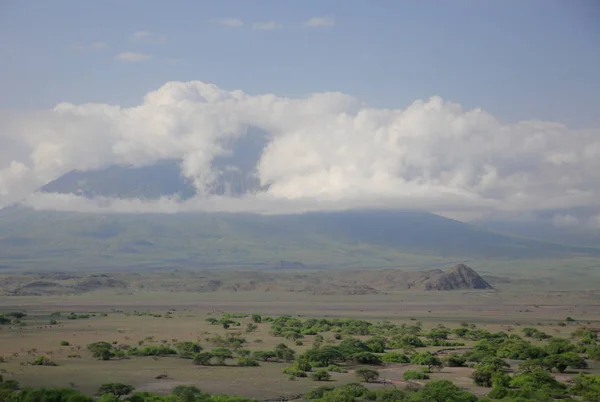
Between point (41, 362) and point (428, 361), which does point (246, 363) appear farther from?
point (41, 362)

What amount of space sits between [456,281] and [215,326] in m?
85.8

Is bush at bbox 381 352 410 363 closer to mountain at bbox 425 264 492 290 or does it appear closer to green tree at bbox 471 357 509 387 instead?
green tree at bbox 471 357 509 387

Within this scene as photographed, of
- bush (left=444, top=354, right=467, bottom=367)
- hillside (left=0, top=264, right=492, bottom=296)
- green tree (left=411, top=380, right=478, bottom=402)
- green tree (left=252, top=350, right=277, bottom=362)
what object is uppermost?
hillside (left=0, top=264, right=492, bottom=296)

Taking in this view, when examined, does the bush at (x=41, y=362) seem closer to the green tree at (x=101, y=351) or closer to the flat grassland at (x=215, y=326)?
the flat grassland at (x=215, y=326)

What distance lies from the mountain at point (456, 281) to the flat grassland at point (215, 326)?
6.67 meters

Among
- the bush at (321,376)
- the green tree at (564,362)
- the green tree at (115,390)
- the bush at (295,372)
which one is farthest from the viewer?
the green tree at (564,362)

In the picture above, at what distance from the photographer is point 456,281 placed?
153250mm

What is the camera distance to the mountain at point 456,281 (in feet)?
499

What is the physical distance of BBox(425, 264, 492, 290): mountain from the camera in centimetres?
15212

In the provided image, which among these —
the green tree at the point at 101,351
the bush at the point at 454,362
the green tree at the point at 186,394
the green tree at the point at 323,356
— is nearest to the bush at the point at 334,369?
the green tree at the point at 323,356

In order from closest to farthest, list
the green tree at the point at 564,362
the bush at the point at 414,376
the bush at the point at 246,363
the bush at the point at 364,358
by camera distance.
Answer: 1. the bush at the point at 414,376
2. the green tree at the point at 564,362
3. the bush at the point at 246,363
4. the bush at the point at 364,358

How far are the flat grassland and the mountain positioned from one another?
6.67 metres

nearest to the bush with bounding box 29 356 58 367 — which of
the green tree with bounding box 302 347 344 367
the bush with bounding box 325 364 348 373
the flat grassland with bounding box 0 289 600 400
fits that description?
the flat grassland with bounding box 0 289 600 400

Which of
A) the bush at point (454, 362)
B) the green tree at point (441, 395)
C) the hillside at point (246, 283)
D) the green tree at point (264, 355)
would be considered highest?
the hillside at point (246, 283)
